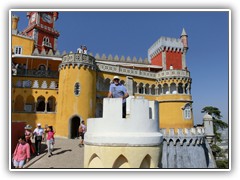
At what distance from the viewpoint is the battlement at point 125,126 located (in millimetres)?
3805

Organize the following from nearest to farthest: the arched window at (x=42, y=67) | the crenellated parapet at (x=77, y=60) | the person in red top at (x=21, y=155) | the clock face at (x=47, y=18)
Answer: the person in red top at (x=21, y=155)
the crenellated parapet at (x=77, y=60)
the arched window at (x=42, y=67)
the clock face at (x=47, y=18)

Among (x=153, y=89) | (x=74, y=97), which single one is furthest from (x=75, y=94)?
(x=153, y=89)

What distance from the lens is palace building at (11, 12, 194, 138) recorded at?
1780 cm

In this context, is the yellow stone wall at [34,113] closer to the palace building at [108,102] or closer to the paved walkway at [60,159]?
the palace building at [108,102]

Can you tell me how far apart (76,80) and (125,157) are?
14640mm

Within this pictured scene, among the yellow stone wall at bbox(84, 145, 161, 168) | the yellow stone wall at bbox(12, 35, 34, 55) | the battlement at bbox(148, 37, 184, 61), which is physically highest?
the battlement at bbox(148, 37, 184, 61)

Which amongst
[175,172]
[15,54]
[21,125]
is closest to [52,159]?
[21,125]

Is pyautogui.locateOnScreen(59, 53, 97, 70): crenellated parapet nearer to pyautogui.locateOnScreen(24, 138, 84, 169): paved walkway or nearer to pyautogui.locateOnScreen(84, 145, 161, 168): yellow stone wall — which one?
pyautogui.locateOnScreen(24, 138, 84, 169): paved walkway

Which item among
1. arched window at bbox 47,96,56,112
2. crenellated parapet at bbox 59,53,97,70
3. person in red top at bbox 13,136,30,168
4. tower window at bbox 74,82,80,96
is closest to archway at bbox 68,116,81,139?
tower window at bbox 74,82,80,96

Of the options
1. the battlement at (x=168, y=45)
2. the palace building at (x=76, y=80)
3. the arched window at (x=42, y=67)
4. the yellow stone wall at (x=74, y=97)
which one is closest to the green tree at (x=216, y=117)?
the palace building at (x=76, y=80)

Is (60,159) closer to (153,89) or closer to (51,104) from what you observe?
(51,104)

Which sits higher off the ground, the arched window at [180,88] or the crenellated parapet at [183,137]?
the arched window at [180,88]

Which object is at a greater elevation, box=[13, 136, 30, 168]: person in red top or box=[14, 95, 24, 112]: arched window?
box=[14, 95, 24, 112]: arched window
